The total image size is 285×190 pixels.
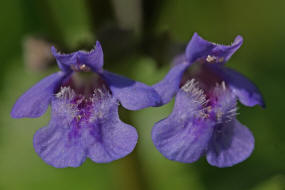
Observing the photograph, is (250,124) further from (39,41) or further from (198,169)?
(39,41)

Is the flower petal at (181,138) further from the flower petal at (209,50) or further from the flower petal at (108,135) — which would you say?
the flower petal at (209,50)

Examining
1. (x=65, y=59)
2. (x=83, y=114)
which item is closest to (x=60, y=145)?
(x=83, y=114)

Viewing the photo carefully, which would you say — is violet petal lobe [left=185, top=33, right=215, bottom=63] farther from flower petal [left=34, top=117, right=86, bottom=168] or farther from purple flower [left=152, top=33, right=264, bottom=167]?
flower petal [left=34, top=117, right=86, bottom=168]

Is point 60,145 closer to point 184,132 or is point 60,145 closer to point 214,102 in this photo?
point 184,132

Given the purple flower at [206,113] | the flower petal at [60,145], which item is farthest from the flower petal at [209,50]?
the flower petal at [60,145]

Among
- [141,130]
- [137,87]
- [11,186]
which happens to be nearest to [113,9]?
[137,87]

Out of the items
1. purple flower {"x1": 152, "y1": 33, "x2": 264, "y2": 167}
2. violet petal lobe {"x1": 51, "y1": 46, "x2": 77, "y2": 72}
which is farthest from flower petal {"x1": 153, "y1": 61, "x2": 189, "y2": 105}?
violet petal lobe {"x1": 51, "y1": 46, "x2": 77, "y2": 72}
